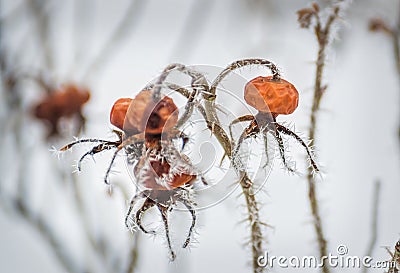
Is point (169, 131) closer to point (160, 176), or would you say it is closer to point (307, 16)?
point (160, 176)

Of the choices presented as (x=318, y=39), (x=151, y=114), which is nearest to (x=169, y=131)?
(x=151, y=114)

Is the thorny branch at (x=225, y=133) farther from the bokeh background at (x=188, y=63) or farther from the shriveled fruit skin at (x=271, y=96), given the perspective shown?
the bokeh background at (x=188, y=63)

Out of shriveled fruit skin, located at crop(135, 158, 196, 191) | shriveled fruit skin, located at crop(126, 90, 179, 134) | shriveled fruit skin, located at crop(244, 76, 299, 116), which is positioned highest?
shriveled fruit skin, located at crop(244, 76, 299, 116)

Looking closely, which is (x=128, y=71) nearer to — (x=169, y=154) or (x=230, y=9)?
(x=230, y=9)

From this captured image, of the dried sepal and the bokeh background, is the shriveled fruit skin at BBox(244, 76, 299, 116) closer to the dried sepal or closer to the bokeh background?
the dried sepal

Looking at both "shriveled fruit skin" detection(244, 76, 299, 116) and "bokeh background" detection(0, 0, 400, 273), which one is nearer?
"shriveled fruit skin" detection(244, 76, 299, 116)

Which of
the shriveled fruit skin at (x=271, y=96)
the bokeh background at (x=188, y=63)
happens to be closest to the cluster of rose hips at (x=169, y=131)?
the shriveled fruit skin at (x=271, y=96)

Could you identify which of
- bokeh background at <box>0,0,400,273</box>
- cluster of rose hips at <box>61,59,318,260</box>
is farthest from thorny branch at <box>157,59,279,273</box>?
bokeh background at <box>0,0,400,273</box>


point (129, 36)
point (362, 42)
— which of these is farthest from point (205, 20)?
point (362, 42)
